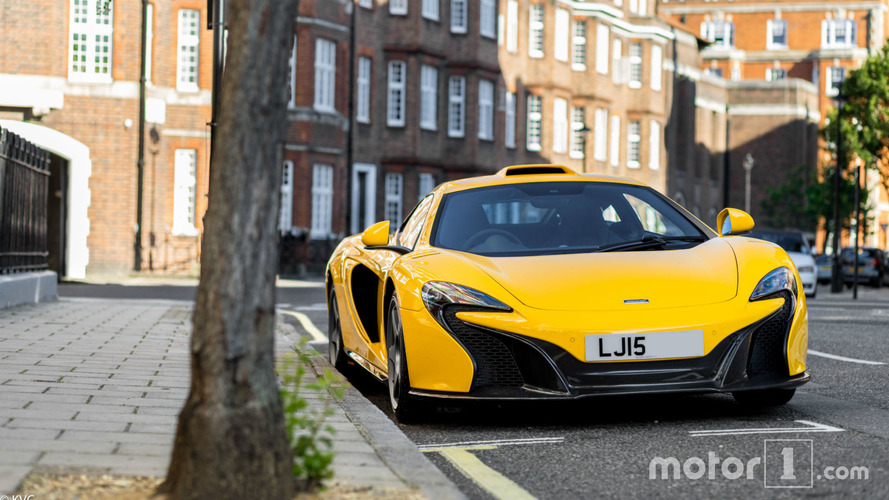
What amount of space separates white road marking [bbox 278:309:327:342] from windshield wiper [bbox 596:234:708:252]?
592 centimetres

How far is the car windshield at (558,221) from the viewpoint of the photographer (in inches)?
291

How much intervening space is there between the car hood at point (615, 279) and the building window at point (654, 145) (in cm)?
5352

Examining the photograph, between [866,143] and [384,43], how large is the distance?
1892 cm

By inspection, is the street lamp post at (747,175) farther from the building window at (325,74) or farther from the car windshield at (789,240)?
the car windshield at (789,240)

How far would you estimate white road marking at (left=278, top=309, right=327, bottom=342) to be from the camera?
13.1m

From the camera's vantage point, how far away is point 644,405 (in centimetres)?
735

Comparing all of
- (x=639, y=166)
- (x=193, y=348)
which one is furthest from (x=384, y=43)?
(x=193, y=348)

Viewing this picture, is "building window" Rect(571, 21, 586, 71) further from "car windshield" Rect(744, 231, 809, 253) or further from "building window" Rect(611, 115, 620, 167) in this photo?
"car windshield" Rect(744, 231, 809, 253)

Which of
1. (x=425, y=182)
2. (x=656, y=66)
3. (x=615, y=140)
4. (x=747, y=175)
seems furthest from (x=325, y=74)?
(x=747, y=175)

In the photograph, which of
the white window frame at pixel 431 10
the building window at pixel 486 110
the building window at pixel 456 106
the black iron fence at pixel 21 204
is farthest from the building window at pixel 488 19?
the black iron fence at pixel 21 204

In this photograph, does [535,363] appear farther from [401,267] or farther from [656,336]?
[401,267]

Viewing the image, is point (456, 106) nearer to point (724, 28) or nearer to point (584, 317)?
point (584, 317)

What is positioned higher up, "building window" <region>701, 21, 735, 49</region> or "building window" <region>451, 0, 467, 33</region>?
"building window" <region>701, 21, 735, 49</region>

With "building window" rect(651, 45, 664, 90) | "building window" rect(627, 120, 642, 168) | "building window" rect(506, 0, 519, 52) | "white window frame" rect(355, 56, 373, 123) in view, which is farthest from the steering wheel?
"building window" rect(651, 45, 664, 90)
